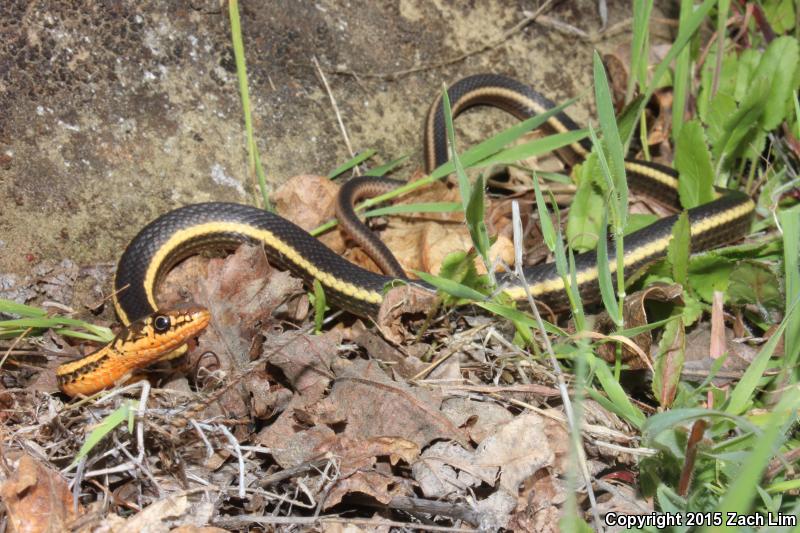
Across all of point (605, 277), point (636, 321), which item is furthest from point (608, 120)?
point (636, 321)

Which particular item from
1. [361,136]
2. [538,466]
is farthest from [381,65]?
[538,466]

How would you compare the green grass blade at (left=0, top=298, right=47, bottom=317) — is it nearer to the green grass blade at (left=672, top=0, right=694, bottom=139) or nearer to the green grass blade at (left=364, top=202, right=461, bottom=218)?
the green grass blade at (left=364, top=202, right=461, bottom=218)

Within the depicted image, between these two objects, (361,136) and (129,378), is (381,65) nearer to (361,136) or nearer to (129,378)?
(361,136)

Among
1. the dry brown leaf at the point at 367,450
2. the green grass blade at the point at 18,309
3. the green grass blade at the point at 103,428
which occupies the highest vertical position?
the green grass blade at the point at 18,309

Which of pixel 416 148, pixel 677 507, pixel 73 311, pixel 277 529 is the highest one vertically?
pixel 416 148

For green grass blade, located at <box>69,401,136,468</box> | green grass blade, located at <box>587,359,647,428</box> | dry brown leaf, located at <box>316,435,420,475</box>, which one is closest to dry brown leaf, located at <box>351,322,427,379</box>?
dry brown leaf, located at <box>316,435,420,475</box>

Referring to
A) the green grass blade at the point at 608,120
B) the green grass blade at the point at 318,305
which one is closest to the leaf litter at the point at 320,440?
the green grass blade at the point at 318,305

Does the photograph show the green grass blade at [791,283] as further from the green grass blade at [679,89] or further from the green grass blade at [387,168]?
the green grass blade at [387,168]
